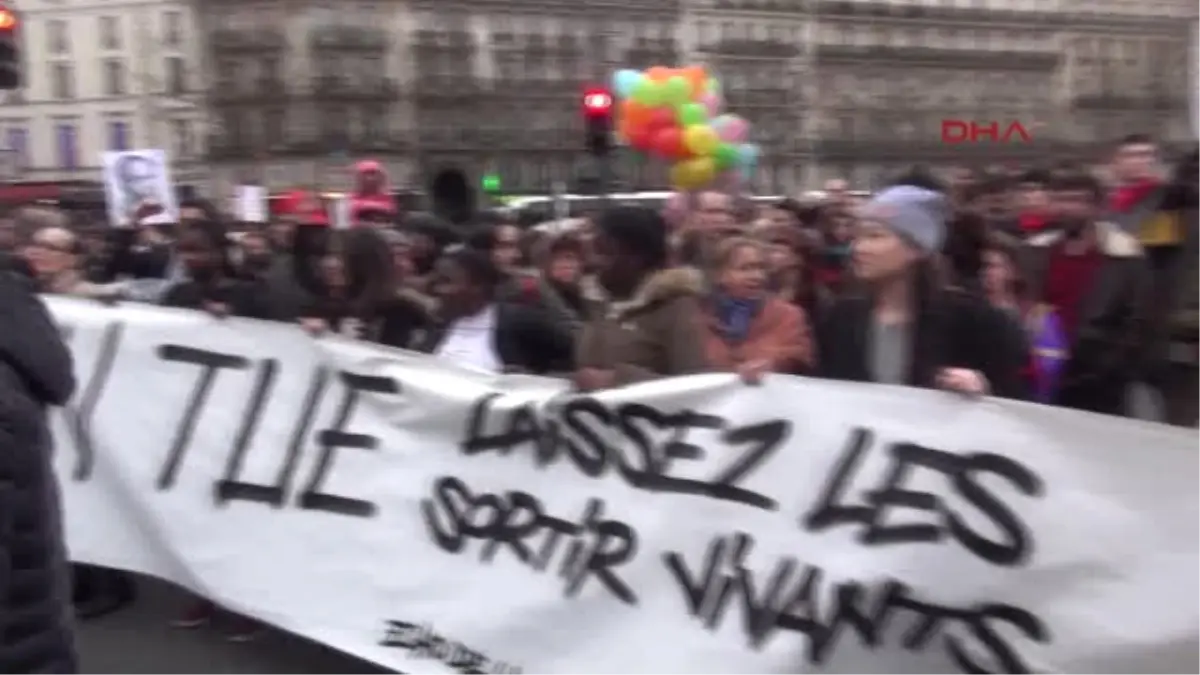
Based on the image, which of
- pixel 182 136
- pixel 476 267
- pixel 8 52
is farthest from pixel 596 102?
pixel 182 136

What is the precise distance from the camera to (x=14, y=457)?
2.92 metres

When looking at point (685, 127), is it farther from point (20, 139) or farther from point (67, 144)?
point (20, 139)

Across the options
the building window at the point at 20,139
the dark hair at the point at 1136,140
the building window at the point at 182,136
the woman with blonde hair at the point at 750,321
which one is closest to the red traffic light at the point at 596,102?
the dark hair at the point at 1136,140

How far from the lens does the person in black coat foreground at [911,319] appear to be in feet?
13.9

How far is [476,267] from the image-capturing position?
5988 millimetres

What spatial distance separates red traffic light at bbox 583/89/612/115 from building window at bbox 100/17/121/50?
37.4 metres

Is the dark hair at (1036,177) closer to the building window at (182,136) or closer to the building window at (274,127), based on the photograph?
the building window at (274,127)

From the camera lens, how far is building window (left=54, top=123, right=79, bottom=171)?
47625 mm

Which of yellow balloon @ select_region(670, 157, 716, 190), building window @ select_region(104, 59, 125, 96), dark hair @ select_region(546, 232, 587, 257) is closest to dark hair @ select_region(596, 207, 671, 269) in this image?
dark hair @ select_region(546, 232, 587, 257)

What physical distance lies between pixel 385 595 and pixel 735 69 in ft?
108

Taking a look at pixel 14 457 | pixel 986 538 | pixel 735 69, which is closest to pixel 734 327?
pixel 986 538

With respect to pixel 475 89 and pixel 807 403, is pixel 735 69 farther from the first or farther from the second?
pixel 807 403

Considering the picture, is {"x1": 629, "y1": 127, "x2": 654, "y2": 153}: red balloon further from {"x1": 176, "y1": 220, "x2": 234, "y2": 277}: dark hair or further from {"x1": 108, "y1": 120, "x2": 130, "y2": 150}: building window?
{"x1": 108, "y1": 120, "x2": 130, "y2": 150}: building window

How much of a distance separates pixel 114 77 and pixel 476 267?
4402 cm
